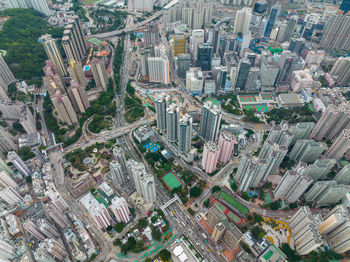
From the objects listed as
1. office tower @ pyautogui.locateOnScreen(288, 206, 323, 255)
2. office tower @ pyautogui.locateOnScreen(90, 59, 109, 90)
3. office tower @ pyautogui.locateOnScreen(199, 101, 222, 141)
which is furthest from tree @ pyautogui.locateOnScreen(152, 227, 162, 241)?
office tower @ pyautogui.locateOnScreen(90, 59, 109, 90)

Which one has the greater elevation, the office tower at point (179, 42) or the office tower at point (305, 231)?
the office tower at point (179, 42)

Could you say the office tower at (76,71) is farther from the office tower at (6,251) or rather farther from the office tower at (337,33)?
the office tower at (337,33)

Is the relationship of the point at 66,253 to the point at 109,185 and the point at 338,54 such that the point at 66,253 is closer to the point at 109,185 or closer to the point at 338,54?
the point at 109,185

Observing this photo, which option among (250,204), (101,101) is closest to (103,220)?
(250,204)

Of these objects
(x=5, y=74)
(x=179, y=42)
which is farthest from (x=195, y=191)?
(x=5, y=74)

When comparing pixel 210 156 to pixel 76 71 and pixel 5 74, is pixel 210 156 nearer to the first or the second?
pixel 76 71

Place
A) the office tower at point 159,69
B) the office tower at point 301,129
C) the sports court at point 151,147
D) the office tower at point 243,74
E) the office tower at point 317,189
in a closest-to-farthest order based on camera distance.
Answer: the office tower at point 317,189
the office tower at point 301,129
the sports court at point 151,147
the office tower at point 243,74
the office tower at point 159,69

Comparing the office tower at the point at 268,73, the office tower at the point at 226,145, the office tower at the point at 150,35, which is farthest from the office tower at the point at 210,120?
the office tower at the point at 150,35

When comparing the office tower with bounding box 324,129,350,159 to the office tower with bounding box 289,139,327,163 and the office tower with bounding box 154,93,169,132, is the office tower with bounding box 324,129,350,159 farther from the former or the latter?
the office tower with bounding box 154,93,169,132
